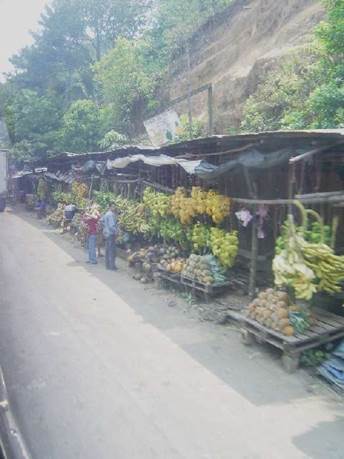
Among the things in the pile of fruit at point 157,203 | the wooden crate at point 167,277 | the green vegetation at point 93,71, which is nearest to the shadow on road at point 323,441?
the wooden crate at point 167,277

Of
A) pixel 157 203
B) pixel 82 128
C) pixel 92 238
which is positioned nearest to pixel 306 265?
pixel 157 203

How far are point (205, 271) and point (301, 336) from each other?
3.30m

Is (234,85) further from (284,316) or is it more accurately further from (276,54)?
(284,316)

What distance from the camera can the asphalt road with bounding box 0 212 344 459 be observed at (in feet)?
16.3

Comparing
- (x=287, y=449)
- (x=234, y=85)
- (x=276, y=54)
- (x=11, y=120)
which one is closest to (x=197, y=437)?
(x=287, y=449)

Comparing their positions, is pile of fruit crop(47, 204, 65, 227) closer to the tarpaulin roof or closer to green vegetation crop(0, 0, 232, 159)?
green vegetation crop(0, 0, 232, 159)

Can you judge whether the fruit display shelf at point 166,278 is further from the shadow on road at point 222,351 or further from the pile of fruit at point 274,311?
the pile of fruit at point 274,311

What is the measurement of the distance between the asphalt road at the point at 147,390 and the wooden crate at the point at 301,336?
26 centimetres

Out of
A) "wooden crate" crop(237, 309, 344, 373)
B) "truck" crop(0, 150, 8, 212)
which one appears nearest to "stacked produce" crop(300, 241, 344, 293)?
"wooden crate" crop(237, 309, 344, 373)

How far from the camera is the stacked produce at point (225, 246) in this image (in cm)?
927

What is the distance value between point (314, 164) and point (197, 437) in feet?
15.6

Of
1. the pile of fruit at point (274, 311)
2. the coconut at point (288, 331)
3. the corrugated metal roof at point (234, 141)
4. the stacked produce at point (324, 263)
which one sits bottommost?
the coconut at point (288, 331)

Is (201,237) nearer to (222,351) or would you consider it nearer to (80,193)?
(222,351)

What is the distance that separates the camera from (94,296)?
10586 millimetres
